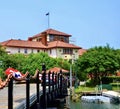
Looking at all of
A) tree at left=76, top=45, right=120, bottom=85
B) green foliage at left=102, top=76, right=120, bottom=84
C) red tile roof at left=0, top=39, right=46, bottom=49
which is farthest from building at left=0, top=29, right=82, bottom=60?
tree at left=76, top=45, right=120, bottom=85

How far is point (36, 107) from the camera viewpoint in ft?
46.1

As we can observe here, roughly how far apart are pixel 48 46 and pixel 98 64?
2961 cm

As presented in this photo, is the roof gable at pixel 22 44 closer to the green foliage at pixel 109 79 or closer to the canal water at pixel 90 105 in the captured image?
the green foliage at pixel 109 79

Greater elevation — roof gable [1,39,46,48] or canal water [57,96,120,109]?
roof gable [1,39,46,48]

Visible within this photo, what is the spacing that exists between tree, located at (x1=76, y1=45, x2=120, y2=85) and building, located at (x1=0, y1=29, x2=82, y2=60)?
19.6 metres

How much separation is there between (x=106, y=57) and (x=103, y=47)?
5.65m

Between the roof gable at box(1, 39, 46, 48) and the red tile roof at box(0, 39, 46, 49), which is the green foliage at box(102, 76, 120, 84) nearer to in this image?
the red tile roof at box(0, 39, 46, 49)

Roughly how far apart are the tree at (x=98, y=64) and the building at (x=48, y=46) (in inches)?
770

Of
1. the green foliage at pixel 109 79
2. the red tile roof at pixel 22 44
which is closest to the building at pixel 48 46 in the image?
the red tile roof at pixel 22 44

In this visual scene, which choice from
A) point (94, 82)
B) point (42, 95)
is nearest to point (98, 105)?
point (94, 82)

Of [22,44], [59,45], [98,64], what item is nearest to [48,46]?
[59,45]

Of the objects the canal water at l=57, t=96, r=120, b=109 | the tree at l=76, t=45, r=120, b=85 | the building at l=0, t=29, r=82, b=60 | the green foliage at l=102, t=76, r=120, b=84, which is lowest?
the canal water at l=57, t=96, r=120, b=109

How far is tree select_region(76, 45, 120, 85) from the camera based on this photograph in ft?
228

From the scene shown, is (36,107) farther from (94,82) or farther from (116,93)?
(94,82)
